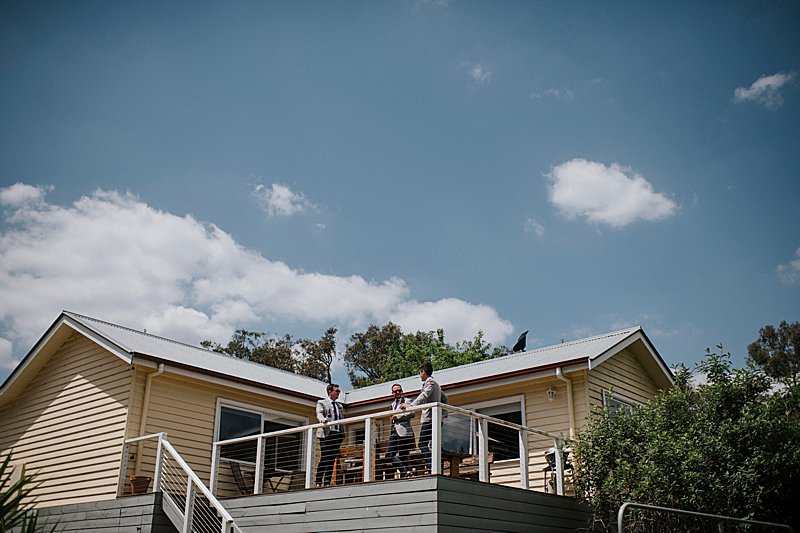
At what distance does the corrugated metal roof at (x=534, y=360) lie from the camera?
14.5m

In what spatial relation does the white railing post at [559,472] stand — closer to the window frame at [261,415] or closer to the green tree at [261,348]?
the window frame at [261,415]

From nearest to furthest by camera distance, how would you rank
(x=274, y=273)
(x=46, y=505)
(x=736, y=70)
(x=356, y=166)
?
(x=46, y=505), (x=356, y=166), (x=736, y=70), (x=274, y=273)

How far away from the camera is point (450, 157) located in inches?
1172

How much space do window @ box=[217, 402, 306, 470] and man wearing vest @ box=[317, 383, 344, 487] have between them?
2791 mm

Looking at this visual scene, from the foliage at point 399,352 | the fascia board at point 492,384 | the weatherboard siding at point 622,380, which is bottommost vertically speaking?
the fascia board at point 492,384

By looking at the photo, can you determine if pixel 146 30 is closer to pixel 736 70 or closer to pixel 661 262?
pixel 661 262

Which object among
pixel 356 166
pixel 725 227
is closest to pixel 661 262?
pixel 725 227

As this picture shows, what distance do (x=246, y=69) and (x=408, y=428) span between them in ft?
67.5

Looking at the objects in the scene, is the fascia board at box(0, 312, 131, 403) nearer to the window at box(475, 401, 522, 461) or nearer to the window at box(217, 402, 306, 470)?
the window at box(217, 402, 306, 470)

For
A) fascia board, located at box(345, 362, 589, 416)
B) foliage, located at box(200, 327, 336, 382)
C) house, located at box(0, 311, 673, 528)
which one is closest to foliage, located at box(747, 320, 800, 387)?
foliage, located at box(200, 327, 336, 382)

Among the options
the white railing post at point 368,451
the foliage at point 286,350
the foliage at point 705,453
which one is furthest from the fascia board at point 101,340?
the foliage at point 286,350

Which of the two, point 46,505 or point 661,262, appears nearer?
point 46,505

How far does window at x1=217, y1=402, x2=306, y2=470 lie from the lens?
15.3 meters

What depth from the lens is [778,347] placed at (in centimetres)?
4031
